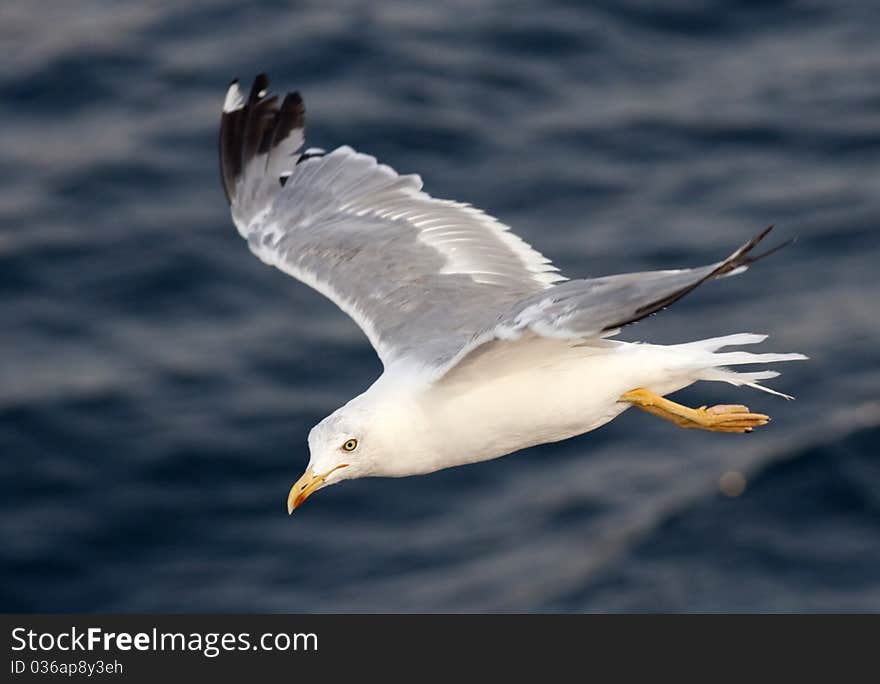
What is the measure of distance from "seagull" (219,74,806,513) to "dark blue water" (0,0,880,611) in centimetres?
480

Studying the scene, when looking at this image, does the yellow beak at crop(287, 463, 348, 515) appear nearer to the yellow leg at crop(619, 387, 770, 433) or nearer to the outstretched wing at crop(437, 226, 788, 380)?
the outstretched wing at crop(437, 226, 788, 380)

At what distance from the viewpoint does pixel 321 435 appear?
33.9 feet

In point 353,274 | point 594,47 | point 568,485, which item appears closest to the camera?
point 353,274

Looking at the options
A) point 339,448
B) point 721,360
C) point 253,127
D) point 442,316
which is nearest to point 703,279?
point 721,360


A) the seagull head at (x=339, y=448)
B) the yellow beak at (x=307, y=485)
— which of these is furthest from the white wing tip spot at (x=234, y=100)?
the yellow beak at (x=307, y=485)

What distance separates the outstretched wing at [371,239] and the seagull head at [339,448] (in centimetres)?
58

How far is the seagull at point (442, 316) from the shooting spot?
934 cm

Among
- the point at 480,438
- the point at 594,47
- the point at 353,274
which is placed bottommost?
the point at 480,438

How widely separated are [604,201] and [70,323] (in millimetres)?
5686

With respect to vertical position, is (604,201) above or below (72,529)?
above

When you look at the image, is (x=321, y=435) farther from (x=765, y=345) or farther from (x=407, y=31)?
(x=407, y=31)

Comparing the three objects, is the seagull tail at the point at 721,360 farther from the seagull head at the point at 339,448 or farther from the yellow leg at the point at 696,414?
the seagull head at the point at 339,448

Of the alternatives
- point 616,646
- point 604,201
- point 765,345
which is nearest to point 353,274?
point 616,646

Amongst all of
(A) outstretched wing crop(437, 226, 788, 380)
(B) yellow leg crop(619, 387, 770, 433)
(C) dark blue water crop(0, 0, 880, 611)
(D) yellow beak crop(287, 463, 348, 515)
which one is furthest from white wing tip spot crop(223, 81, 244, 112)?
(C) dark blue water crop(0, 0, 880, 611)
